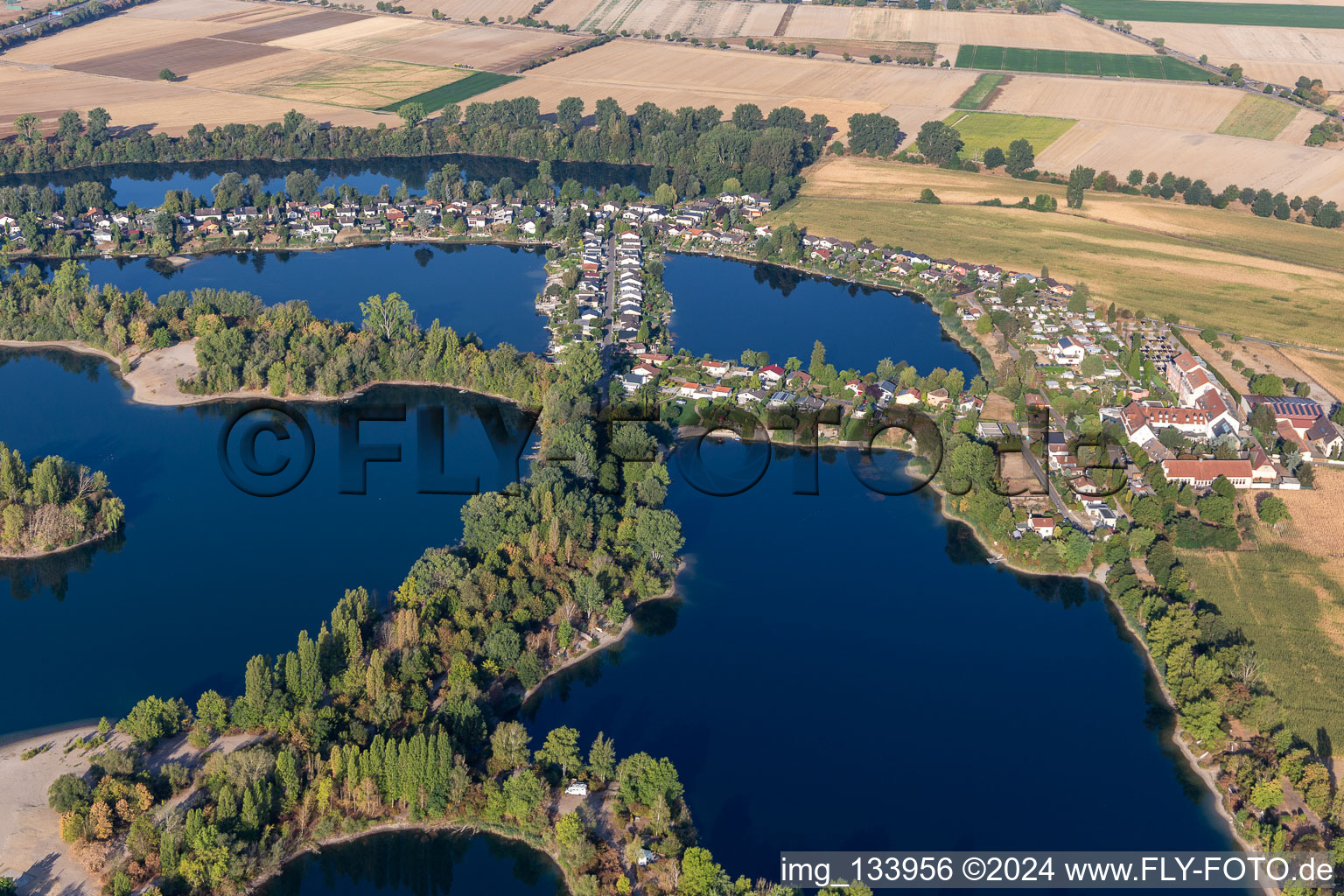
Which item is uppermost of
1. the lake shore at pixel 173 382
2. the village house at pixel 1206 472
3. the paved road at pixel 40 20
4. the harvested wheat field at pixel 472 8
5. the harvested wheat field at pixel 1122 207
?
the harvested wheat field at pixel 472 8

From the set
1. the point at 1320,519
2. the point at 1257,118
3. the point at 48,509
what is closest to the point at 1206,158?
the point at 1257,118

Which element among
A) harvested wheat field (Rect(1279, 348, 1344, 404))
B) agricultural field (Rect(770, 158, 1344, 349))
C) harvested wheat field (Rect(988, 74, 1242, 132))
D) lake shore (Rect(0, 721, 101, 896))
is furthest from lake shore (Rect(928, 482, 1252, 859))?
harvested wheat field (Rect(988, 74, 1242, 132))

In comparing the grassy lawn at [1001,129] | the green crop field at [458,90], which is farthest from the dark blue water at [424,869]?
the green crop field at [458,90]

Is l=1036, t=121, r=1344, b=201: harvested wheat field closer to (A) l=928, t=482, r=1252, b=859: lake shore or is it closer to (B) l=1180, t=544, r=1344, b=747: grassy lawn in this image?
(B) l=1180, t=544, r=1344, b=747: grassy lawn

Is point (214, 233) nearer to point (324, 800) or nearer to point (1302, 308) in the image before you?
point (324, 800)

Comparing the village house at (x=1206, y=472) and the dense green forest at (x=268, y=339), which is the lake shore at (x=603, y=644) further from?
the village house at (x=1206, y=472)

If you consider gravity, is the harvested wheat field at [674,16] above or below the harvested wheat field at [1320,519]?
above

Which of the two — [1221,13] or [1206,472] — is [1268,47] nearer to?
[1221,13]

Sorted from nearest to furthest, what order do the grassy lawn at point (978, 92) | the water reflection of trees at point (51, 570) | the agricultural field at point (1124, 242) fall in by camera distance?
the water reflection of trees at point (51, 570)
the agricultural field at point (1124, 242)
the grassy lawn at point (978, 92)
